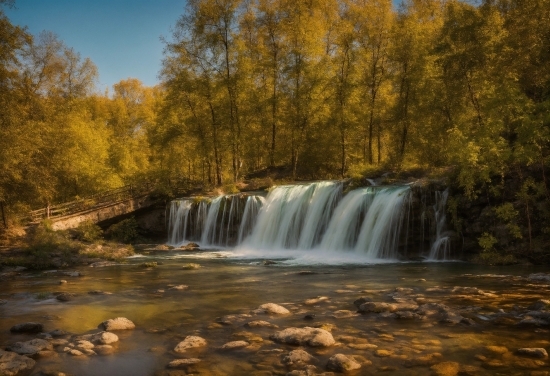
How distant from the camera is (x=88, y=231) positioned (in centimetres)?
2767

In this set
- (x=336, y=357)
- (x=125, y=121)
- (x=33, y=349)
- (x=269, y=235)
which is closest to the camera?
(x=336, y=357)

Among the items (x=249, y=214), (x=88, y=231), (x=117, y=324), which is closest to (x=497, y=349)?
(x=117, y=324)

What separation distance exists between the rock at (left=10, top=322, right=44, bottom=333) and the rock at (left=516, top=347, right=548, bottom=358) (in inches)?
378

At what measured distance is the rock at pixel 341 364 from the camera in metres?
7.03

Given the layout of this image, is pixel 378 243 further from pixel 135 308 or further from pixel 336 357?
pixel 336 357

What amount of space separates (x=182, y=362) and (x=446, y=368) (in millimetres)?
4332

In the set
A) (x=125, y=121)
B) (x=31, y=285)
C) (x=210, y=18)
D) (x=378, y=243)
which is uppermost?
(x=210, y=18)

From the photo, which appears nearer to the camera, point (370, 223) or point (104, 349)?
point (104, 349)

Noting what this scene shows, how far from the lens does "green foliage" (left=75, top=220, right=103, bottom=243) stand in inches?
1058

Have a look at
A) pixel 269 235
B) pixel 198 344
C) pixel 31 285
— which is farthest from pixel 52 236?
pixel 198 344

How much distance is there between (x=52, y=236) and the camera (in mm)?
23328

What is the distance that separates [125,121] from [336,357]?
51211mm

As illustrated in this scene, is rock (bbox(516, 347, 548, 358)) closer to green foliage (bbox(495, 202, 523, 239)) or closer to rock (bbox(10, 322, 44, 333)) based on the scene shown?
rock (bbox(10, 322, 44, 333))

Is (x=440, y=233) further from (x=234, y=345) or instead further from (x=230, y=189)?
(x=230, y=189)
